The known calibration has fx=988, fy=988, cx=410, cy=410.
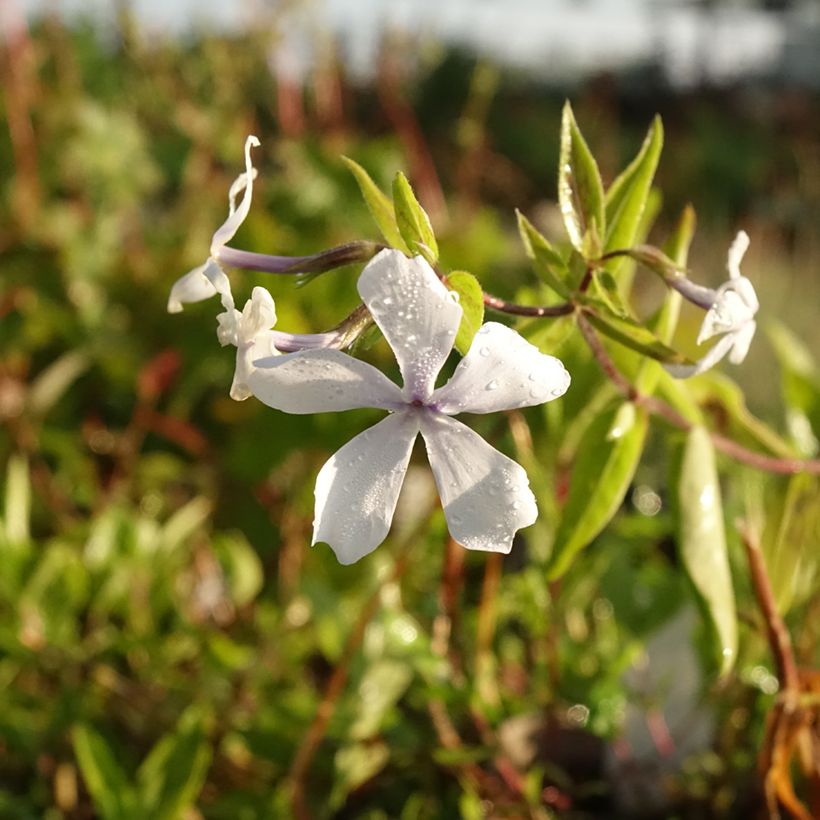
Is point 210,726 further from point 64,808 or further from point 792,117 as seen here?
point 792,117

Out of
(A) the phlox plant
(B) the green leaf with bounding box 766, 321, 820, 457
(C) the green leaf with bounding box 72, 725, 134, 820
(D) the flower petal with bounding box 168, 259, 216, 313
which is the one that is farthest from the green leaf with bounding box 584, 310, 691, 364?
(C) the green leaf with bounding box 72, 725, 134, 820

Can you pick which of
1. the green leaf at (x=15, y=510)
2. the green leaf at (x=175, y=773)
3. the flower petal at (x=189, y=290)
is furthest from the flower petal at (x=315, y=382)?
the green leaf at (x=15, y=510)

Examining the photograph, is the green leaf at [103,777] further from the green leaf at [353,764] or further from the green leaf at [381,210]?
the green leaf at [381,210]

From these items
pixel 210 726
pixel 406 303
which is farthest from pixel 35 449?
pixel 406 303

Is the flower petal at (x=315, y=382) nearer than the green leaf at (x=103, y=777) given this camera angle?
Yes

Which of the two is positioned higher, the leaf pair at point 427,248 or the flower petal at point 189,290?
the leaf pair at point 427,248

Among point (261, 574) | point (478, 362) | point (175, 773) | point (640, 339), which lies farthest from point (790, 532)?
point (261, 574)
